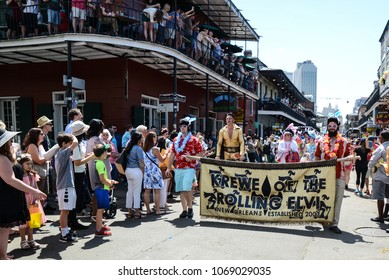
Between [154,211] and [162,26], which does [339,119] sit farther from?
[162,26]

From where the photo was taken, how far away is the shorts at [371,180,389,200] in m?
6.84

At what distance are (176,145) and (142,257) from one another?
2701mm

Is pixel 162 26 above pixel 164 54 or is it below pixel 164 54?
above

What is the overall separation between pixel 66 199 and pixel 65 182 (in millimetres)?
254

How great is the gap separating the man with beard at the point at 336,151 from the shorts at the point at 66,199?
167 inches

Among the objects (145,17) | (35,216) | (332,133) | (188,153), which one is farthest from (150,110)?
(35,216)

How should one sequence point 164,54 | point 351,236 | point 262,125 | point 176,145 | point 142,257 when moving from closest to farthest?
point 142,257 → point 351,236 → point 176,145 → point 164,54 → point 262,125

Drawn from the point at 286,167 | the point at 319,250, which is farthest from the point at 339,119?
the point at 319,250

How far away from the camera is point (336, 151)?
6250 mm

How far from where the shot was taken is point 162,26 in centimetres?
1308

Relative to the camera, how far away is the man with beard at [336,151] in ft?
20.0

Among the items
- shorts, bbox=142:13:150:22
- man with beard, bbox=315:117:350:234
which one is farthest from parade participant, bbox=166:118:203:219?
shorts, bbox=142:13:150:22

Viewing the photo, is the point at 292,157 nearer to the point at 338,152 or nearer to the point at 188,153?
the point at 338,152

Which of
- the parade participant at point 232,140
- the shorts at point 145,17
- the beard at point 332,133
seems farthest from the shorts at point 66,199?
the shorts at point 145,17
